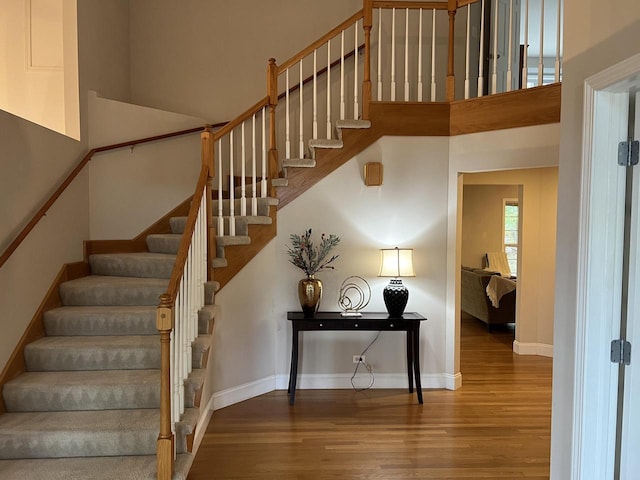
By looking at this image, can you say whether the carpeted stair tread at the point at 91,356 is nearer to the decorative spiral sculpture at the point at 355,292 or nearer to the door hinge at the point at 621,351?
the decorative spiral sculpture at the point at 355,292

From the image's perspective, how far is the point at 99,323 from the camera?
3502 millimetres

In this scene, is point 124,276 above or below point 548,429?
above

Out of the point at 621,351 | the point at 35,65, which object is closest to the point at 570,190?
the point at 621,351

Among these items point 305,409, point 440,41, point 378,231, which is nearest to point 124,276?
point 305,409

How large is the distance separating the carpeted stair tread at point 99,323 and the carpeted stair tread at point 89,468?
39.0 inches

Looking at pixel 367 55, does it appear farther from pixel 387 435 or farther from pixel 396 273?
pixel 387 435

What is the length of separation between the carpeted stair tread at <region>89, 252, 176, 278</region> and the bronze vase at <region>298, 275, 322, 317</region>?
45.8 inches

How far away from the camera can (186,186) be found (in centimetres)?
505

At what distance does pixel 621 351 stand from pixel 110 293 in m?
3.47

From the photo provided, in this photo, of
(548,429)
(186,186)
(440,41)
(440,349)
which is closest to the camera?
(548,429)

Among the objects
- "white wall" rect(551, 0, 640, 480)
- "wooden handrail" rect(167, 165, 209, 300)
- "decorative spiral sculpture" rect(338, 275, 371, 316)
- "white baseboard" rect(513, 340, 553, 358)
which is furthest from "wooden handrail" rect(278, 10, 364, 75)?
"white baseboard" rect(513, 340, 553, 358)

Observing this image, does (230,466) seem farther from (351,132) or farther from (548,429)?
(351,132)

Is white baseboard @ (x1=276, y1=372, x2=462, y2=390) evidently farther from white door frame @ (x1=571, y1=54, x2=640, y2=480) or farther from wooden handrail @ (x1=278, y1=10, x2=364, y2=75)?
wooden handrail @ (x1=278, y1=10, x2=364, y2=75)

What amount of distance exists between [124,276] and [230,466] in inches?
80.1
